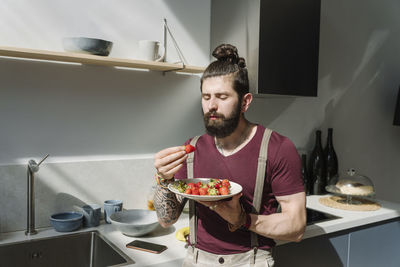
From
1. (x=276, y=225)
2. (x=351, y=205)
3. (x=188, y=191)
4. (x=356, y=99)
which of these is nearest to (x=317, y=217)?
(x=351, y=205)

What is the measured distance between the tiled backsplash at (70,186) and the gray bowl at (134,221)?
19 centimetres

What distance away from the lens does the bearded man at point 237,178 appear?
1.37 metres

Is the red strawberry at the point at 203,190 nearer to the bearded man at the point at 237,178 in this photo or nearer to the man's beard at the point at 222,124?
the bearded man at the point at 237,178

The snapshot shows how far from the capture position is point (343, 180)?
2355 millimetres

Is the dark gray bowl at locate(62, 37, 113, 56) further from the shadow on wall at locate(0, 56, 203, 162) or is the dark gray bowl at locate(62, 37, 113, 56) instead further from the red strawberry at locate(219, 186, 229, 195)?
the red strawberry at locate(219, 186, 229, 195)

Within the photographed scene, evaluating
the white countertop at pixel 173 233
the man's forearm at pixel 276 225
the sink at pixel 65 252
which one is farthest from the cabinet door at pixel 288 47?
the sink at pixel 65 252

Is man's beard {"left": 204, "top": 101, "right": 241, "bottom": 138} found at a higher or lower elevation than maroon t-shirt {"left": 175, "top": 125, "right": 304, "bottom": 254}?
higher

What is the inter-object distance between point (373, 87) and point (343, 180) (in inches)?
48.9

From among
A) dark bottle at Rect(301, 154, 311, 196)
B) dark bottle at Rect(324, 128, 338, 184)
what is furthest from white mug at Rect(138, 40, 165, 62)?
dark bottle at Rect(324, 128, 338, 184)

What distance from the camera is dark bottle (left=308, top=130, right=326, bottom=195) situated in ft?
8.68

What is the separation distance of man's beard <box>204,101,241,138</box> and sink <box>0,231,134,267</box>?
613 millimetres

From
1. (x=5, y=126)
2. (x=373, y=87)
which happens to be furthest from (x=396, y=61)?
(x=5, y=126)

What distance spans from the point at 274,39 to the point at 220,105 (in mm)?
786

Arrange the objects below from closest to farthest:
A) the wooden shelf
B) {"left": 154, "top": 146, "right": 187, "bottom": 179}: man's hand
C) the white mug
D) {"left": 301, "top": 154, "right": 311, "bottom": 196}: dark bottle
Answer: {"left": 154, "top": 146, "right": 187, "bottom": 179}: man's hand, the wooden shelf, the white mug, {"left": 301, "top": 154, "right": 311, "bottom": 196}: dark bottle
